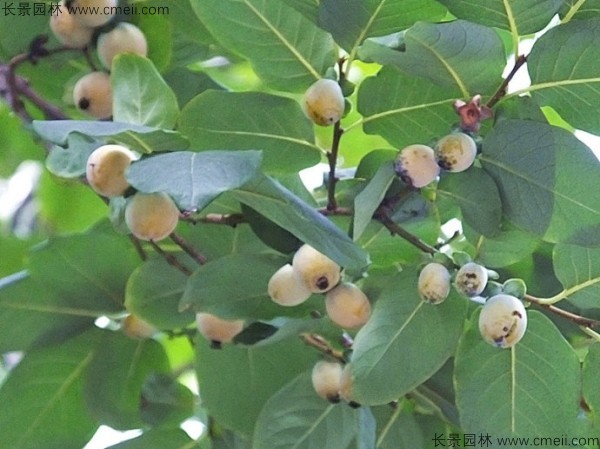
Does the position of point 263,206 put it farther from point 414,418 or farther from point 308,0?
point 414,418

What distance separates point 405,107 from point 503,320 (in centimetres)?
15

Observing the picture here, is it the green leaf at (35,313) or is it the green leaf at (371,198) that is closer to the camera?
the green leaf at (371,198)

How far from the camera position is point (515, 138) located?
1.70 ft

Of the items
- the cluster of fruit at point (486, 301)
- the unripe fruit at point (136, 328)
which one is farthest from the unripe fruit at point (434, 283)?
the unripe fruit at point (136, 328)

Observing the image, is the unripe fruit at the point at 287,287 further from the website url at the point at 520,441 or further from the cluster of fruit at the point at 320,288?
the website url at the point at 520,441

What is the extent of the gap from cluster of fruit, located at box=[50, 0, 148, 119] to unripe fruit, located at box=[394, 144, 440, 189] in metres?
0.19

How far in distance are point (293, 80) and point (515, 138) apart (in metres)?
0.14

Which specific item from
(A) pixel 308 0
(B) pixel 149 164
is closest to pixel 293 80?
(A) pixel 308 0

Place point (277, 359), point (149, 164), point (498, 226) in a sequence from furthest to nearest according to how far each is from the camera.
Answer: point (277, 359) < point (498, 226) < point (149, 164)

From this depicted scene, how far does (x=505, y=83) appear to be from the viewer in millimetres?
526

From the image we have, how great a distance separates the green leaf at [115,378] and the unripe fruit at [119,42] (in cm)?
20

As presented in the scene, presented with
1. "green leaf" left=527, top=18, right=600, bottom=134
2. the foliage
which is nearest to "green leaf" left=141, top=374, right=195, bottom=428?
the foliage

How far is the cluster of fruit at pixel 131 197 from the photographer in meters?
0.45

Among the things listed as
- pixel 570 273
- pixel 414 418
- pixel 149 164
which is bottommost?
pixel 414 418
